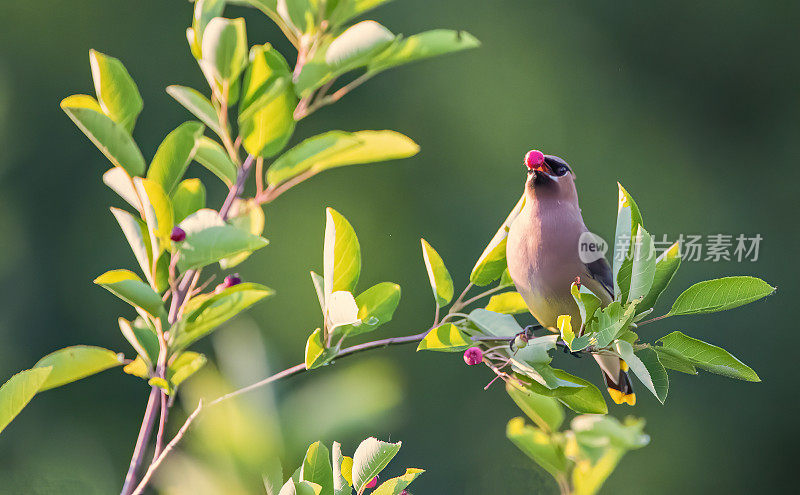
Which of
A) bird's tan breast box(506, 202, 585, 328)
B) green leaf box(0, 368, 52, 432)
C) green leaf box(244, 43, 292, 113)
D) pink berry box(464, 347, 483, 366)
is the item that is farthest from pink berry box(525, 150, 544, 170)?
green leaf box(0, 368, 52, 432)

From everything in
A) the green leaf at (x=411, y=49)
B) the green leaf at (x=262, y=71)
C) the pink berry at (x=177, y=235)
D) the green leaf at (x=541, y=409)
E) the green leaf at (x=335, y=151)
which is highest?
the green leaf at (x=411, y=49)

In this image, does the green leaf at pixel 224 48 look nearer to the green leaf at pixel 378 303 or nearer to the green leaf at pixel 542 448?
the green leaf at pixel 378 303

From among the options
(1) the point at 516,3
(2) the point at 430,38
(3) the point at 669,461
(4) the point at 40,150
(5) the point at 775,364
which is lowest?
(3) the point at 669,461

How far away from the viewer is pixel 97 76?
977mm

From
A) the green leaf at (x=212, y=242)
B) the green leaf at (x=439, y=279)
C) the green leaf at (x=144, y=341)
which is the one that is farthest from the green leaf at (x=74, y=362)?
the green leaf at (x=439, y=279)

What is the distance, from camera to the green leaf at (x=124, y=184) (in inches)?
37.8

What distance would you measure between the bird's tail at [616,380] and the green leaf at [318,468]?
108 centimetres

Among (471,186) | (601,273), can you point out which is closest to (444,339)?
(601,273)

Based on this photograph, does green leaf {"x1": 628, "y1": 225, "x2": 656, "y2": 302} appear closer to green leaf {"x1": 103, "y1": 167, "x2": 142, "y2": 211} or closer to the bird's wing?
green leaf {"x1": 103, "y1": 167, "x2": 142, "y2": 211}

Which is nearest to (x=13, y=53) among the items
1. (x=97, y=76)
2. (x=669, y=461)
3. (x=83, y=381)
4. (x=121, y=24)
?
(x=121, y=24)

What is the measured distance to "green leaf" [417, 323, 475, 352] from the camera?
975 mm

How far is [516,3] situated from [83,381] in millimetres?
3566

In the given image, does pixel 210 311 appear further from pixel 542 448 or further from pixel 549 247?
pixel 549 247

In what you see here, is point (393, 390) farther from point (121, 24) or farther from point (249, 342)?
point (121, 24)
